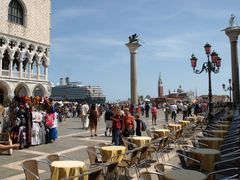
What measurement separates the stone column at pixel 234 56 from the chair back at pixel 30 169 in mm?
33786

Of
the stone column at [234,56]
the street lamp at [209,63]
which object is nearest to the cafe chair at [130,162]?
the street lamp at [209,63]

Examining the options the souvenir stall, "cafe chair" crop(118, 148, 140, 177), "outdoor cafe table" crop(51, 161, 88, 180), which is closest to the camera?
"outdoor cafe table" crop(51, 161, 88, 180)

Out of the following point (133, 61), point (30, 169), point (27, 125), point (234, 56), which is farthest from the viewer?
point (234, 56)

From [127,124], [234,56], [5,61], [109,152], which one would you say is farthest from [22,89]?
[109,152]

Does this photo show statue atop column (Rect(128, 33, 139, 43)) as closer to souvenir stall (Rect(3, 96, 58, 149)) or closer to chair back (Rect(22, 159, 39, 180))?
souvenir stall (Rect(3, 96, 58, 149))

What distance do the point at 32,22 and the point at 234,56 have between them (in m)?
24.3

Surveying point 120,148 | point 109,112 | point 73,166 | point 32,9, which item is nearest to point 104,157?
point 120,148

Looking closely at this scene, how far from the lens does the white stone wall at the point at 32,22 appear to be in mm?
34781

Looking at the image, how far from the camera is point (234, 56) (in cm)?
3700

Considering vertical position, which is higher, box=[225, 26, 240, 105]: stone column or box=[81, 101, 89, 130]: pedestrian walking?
box=[225, 26, 240, 105]: stone column

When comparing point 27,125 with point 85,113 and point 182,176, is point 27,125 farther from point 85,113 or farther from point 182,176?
point 182,176

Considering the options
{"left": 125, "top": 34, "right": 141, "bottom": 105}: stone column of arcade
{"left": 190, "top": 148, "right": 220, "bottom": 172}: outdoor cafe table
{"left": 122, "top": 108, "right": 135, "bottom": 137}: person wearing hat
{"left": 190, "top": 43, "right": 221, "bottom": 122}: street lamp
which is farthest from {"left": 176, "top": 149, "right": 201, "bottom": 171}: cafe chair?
{"left": 125, "top": 34, "right": 141, "bottom": 105}: stone column of arcade

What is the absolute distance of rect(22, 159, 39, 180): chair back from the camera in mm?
5098

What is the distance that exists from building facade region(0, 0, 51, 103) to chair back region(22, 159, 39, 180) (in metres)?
30.1
